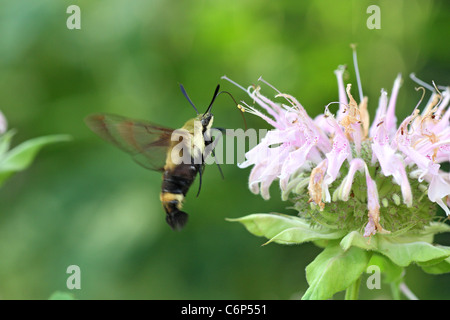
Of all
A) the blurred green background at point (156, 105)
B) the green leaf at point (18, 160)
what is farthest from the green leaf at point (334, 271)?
the blurred green background at point (156, 105)

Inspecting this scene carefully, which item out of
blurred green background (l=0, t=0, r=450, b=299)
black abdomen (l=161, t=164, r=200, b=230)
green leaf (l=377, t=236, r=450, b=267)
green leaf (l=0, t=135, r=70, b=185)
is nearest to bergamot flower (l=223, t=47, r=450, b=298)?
green leaf (l=377, t=236, r=450, b=267)

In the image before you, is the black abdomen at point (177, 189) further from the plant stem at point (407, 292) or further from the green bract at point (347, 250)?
the plant stem at point (407, 292)

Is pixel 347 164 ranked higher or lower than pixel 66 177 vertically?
lower

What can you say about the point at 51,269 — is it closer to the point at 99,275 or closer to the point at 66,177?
the point at 99,275

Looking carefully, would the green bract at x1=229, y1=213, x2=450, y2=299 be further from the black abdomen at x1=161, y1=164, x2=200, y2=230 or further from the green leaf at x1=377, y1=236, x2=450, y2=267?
the black abdomen at x1=161, y1=164, x2=200, y2=230

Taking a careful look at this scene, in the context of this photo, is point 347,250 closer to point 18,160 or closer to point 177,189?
point 177,189

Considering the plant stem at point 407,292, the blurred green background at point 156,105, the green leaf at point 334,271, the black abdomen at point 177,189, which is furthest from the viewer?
the blurred green background at point 156,105

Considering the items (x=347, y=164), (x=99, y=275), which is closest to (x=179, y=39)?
(x=99, y=275)
